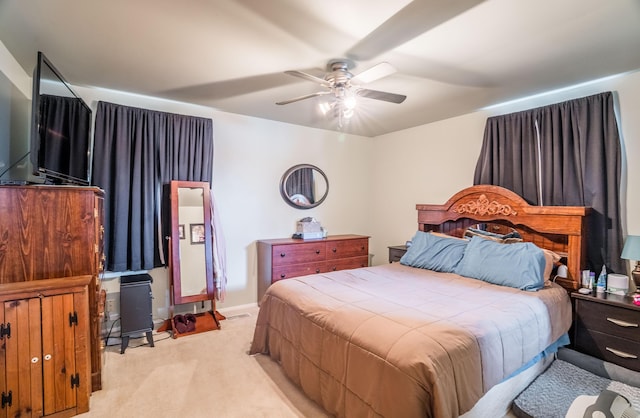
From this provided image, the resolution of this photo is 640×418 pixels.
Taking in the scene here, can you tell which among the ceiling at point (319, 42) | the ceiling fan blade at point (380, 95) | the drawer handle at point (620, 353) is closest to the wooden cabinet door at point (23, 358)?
the ceiling at point (319, 42)

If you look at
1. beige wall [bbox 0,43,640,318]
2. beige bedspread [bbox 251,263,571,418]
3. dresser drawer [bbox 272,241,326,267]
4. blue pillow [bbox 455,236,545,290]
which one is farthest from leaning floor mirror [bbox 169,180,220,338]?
blue pillow [bbox 455,236,545,290]

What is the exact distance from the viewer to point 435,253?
3.34 metres

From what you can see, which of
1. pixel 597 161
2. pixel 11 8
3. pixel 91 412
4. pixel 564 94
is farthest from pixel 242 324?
pixel 564 94

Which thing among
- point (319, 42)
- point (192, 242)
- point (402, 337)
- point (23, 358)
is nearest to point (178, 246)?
point (192, 242)

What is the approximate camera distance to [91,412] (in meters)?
2.02

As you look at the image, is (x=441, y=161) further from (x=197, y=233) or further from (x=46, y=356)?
(x=46, y=356)

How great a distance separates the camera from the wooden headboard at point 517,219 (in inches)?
107

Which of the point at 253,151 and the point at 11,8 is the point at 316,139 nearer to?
the point at 253,151

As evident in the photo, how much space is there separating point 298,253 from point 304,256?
0.11 m

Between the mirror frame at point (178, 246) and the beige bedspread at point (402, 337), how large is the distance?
110 cm

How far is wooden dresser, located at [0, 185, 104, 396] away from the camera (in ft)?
6.41

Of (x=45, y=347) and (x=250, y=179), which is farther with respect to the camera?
(x=250, y=179)

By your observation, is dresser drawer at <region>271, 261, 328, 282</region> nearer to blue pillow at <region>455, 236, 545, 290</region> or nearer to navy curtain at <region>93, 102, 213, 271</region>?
navy curtain at <region>93, 102, 213, 271</region>

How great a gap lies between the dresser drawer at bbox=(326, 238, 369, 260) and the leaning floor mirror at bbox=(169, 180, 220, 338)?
5.14 feet
